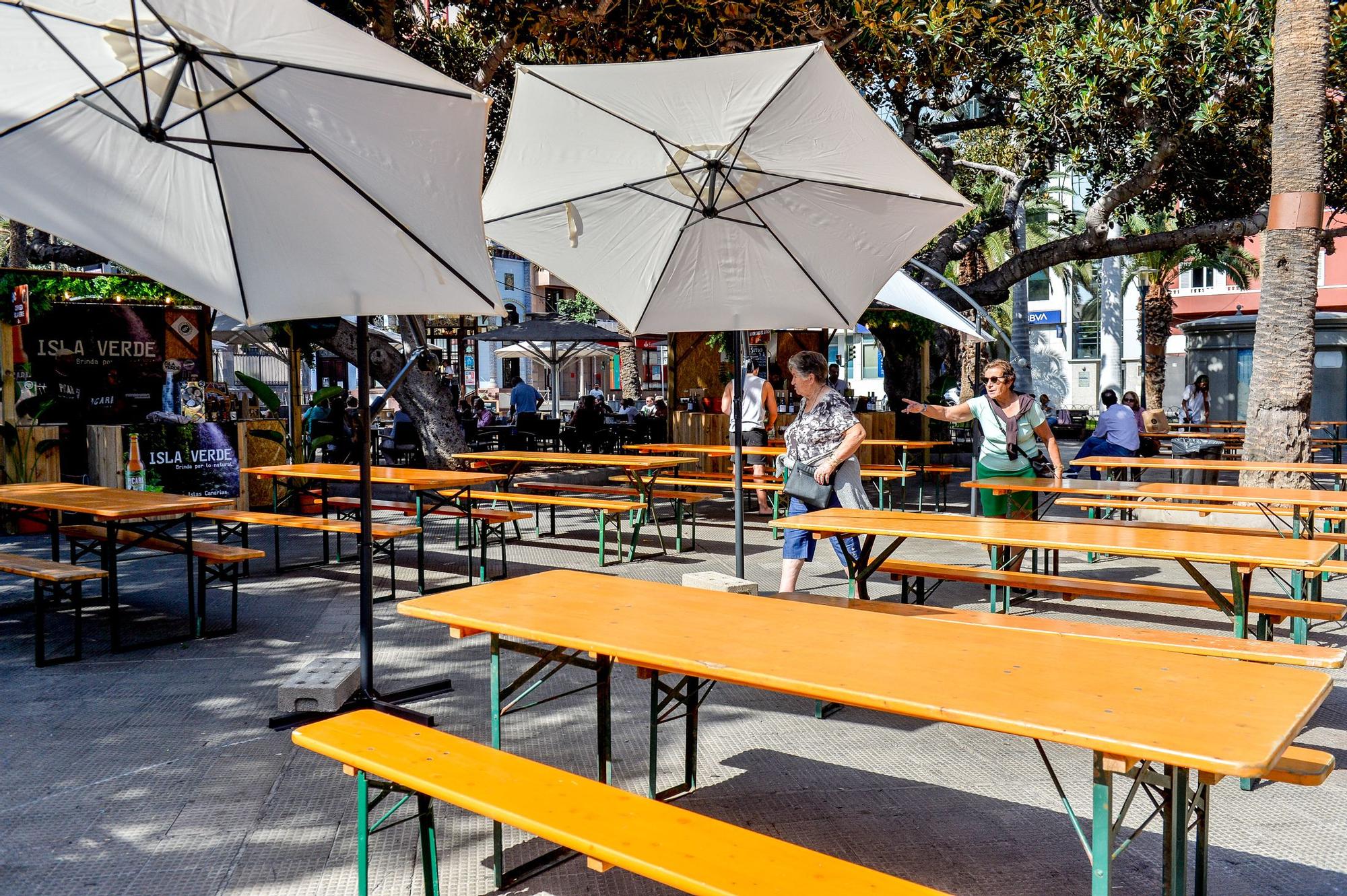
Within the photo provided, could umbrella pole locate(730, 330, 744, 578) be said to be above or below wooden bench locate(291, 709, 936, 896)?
above

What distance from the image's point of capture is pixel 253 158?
475 centimetres

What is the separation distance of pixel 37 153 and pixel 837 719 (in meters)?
4.62

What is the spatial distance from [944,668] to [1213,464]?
27.4 ft

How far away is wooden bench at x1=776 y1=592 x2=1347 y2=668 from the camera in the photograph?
4262 millimetres

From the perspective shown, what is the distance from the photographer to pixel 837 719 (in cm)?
548

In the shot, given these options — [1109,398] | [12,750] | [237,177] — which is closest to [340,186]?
[237,177]

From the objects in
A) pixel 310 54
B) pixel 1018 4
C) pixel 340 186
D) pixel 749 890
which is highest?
pixel 1018 4

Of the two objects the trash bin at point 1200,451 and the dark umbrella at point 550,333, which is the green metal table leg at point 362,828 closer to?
the trash bin at point 1200,451

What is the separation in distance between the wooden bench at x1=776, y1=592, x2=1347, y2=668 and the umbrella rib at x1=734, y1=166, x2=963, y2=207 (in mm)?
2423

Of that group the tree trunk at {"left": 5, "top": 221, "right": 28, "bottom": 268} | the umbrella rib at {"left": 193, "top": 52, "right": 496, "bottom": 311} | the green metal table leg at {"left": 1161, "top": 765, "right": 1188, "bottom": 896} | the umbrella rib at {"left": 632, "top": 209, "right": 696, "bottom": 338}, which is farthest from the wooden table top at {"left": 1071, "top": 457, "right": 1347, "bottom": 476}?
the tree trunk at {"left": 5, "top": 221, "right": 28, "bottom": 268}

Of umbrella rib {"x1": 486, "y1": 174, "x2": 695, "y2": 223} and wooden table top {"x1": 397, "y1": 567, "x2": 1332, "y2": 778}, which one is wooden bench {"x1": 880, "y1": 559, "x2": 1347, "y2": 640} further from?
umbrella rib {"x1": 486, "y1": 174, "x2": 695, "y2": 223}

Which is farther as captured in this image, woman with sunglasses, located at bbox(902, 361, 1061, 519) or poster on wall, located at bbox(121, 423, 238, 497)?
poster on wall, located at bbox(121, 423, 238, 497)

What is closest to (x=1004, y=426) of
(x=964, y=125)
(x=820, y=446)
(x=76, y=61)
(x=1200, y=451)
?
(x=820, y=446)

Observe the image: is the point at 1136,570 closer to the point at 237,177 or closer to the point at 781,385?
the point at 237,177
